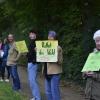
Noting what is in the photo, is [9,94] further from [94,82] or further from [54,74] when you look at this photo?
[94,82]

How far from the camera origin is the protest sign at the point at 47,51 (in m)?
11.0

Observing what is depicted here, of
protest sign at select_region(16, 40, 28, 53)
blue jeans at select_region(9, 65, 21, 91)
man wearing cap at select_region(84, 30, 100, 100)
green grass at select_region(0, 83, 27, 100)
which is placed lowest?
green grass at select_region(0, 83, 27, 100)

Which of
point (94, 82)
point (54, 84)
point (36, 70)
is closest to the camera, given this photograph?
point (94, 82)

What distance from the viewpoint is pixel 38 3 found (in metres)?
20.1

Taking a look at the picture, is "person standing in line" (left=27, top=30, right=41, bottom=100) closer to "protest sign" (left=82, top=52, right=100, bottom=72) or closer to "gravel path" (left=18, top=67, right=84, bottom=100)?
"gravel path" (left=18, top=67, right=84, bottom=100)

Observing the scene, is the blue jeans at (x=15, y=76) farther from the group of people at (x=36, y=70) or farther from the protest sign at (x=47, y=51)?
the protest sign at (x=47, y=51)

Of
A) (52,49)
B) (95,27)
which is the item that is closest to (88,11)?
(95,27)

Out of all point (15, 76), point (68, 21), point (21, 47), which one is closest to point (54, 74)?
point (21, 47)

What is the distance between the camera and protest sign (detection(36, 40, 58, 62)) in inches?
434

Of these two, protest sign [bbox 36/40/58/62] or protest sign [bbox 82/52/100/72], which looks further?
protest sign [bbox 36/40/58/62]

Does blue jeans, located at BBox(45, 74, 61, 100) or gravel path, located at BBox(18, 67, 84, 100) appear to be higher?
blue jeans, located at BBox(45, 74, 61, 100)

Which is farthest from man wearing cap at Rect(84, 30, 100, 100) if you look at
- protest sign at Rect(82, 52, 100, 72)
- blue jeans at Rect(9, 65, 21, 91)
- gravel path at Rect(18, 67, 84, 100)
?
blue jeans at Rect(9, 65, 21, 91)

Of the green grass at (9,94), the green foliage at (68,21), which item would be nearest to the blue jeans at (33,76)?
the green grass at (9,94)

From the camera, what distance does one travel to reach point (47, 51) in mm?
11359
